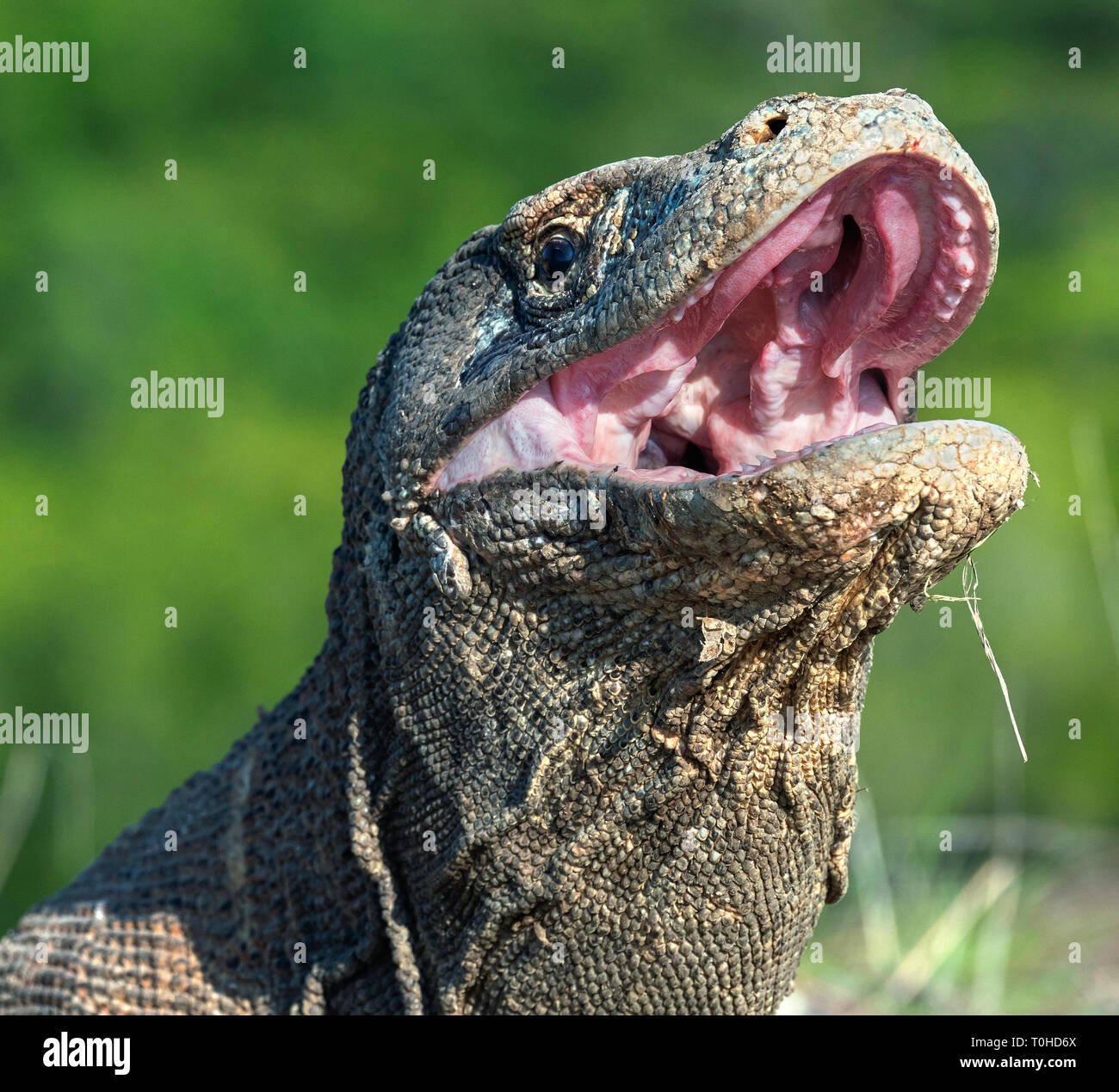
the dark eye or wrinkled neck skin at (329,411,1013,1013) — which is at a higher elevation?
the dark eye

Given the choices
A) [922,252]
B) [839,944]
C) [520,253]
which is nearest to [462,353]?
[520,253]

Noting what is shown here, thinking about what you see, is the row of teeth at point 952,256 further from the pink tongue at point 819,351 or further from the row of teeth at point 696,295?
the row of teeth at point 696,295

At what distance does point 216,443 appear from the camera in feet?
33.3

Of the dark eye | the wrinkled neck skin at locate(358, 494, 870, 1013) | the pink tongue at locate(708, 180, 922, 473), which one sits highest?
the dark eye

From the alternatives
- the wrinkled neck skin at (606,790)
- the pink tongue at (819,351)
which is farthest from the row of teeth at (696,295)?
the wrinkled neck skin at (606,790)

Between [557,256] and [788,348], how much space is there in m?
0.50

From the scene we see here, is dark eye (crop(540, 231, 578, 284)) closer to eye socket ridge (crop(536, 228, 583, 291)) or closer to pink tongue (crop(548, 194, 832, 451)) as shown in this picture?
eye socket ridge (crop(536, 228, 583, 291))

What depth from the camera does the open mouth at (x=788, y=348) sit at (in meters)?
2.56

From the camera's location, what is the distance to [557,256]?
9.55 ft

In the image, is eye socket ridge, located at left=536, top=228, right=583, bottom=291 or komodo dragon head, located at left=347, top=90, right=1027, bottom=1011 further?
eye socket ridge, located at left=536, top=228, right=583, bottom=291

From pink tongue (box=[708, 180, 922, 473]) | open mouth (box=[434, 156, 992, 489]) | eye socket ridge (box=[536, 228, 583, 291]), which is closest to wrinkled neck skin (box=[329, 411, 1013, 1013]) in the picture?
open mouth (box=[434, 156, 992, 489])

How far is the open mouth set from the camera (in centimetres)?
256

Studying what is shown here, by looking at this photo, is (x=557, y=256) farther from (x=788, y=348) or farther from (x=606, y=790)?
(x=606, y=790)
